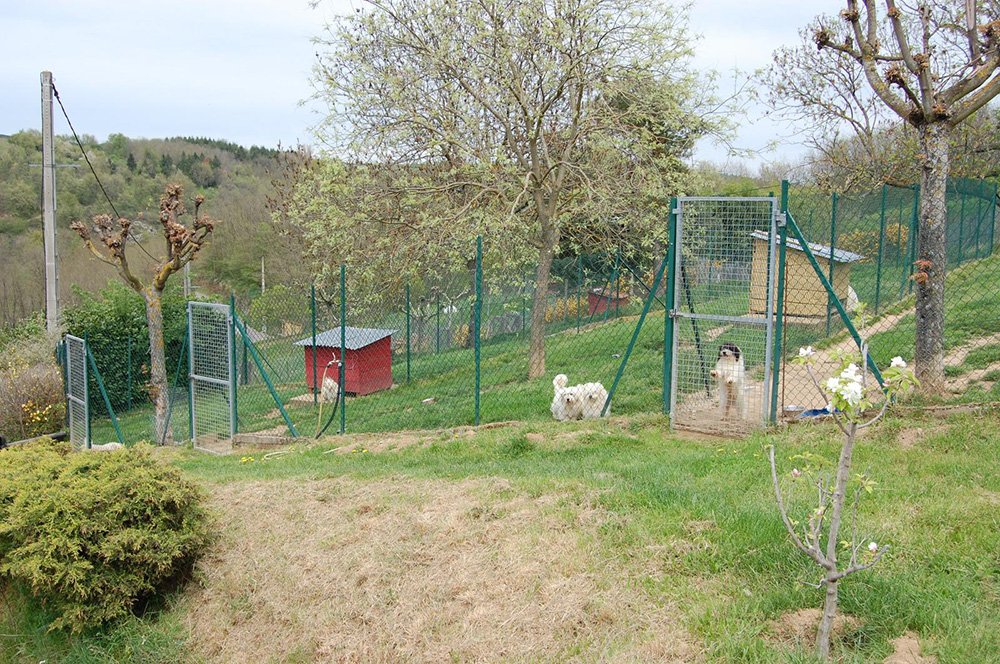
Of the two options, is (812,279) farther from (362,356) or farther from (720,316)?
(362,356)

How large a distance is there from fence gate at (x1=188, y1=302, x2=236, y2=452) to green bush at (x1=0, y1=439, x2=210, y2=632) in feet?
16.7

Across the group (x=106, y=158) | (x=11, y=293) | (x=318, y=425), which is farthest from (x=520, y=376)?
(x=106, y=158)

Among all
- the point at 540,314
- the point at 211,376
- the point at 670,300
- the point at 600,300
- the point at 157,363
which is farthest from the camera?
the point at 600,300

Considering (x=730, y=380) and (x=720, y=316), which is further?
(x=730, y=380)

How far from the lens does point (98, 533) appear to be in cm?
507

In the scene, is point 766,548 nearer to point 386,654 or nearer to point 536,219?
point 386,654

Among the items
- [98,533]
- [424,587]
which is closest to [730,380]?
[424,587]

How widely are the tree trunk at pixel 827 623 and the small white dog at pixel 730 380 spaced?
4.31m

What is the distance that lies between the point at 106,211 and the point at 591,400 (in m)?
32.1

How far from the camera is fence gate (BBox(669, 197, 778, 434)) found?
736 cm

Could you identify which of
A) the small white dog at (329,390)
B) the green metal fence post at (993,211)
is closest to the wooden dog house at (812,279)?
the green metal fence post at (993,211)

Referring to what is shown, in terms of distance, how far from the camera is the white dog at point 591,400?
368 inches

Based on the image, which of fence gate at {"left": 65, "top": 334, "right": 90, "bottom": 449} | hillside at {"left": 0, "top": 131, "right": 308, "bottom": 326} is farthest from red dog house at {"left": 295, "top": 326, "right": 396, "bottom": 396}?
hillside at {"left": 0, "top": 131, "right": 308, "bottom": 326}

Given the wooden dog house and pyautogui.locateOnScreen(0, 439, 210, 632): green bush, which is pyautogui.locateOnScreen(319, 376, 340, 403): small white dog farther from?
pyautogui.locateOnScreen(0, 439, 210, 632): green bush
